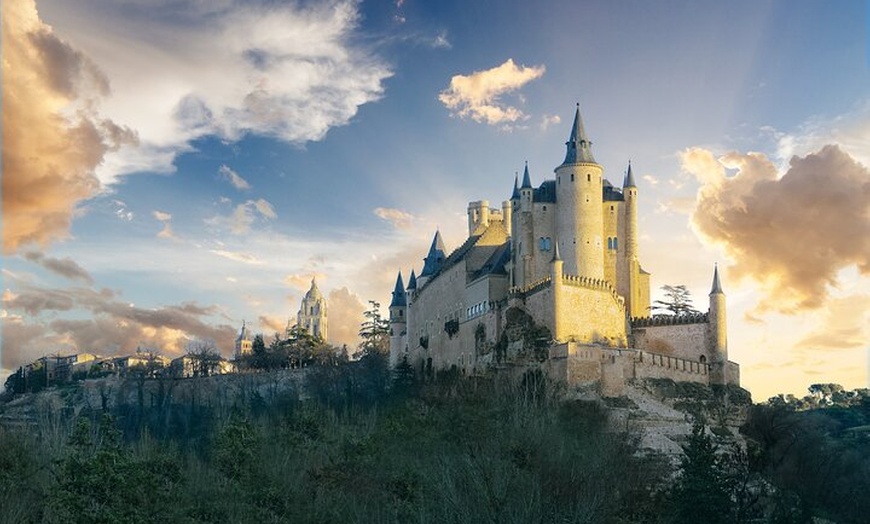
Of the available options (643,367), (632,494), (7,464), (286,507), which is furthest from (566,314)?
(7,464)

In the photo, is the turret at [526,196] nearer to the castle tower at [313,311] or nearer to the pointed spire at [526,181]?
the pointed spire at [526,181]

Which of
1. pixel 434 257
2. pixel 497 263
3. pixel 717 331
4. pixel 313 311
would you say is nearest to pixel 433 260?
pixel 434 257

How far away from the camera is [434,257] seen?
85.1 metres

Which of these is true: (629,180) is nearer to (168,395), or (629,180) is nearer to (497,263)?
(497,263)

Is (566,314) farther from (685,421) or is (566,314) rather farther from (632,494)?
(632,494)

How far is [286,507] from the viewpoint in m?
36.5

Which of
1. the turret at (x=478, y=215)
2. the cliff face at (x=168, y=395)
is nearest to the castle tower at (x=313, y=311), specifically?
the cliff face at (x=168, y=395)

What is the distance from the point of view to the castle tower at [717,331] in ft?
198

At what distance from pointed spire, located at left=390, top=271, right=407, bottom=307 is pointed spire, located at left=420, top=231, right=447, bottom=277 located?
14.8 feet

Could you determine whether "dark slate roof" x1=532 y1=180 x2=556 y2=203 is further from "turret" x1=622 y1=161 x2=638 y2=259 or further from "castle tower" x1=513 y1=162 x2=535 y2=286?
"turret" x1=622 y1=161 x2=638 y2=259

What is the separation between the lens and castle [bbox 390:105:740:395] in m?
58.1

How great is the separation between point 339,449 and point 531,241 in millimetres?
21580

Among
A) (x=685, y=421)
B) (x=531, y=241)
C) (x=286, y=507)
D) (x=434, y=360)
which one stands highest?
(x=531, y=241)

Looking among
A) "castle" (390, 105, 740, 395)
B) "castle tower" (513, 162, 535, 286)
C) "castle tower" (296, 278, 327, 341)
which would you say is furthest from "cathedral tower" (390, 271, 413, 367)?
"castle tower" (296, 278, 327, 341)
